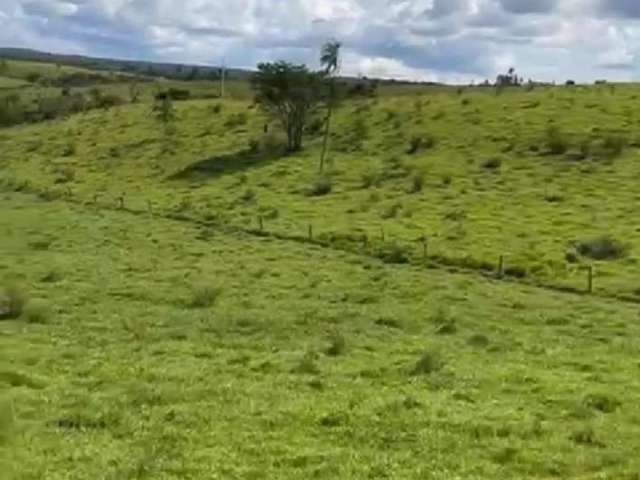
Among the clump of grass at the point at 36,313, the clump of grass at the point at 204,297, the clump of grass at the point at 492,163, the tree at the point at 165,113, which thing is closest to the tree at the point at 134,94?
the tree at the point at 165,113

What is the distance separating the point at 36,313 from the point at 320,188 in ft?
108

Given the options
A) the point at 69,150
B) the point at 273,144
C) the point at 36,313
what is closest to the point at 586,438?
the point at 36,313

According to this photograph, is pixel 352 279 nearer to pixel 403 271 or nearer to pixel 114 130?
pixel 403 271

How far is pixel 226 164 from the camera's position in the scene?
240ft

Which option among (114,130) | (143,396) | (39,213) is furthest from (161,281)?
(114,130)

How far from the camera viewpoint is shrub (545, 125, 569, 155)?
67625mm

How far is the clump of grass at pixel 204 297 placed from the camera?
3341 cm

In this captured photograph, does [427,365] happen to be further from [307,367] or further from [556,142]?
[556,142]

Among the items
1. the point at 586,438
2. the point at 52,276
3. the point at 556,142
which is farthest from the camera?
the point at 556,142

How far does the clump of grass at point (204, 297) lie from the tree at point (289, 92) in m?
41.9

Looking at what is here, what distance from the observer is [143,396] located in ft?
67.9

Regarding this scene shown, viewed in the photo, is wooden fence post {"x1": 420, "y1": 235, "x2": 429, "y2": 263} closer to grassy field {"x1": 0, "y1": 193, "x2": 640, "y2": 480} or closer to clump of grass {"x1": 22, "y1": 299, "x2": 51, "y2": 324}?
grassy field {"x1": 0, "y1": 193, "x2": 640, "y2": 480}

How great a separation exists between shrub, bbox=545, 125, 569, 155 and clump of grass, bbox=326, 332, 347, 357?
43.0 m

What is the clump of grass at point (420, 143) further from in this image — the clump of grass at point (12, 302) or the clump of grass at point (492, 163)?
the clump of grass at point (12, 302)
